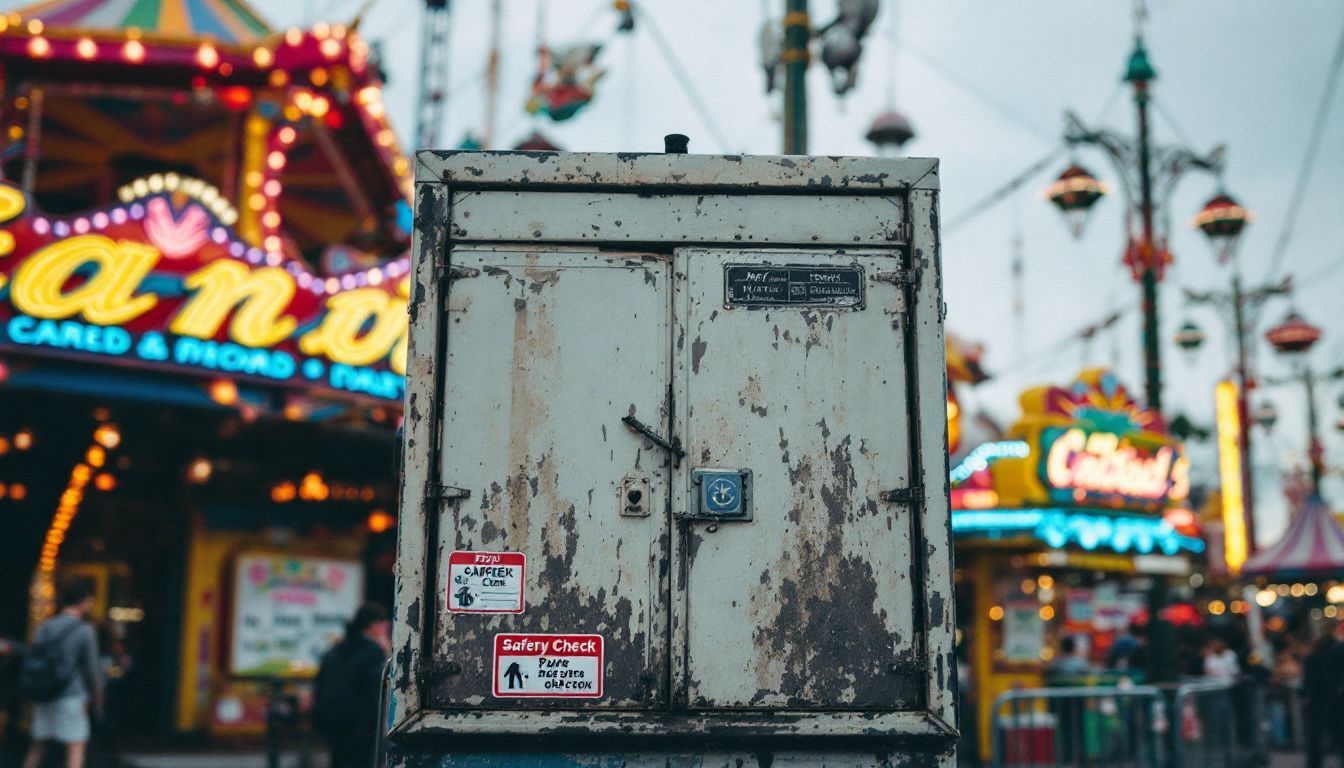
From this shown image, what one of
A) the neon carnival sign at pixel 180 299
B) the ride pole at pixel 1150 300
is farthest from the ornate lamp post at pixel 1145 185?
the neon carnival sign at pixel 180 299

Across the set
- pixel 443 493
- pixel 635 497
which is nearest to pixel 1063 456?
pixel 635 497

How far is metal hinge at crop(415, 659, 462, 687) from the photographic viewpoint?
13.9ft

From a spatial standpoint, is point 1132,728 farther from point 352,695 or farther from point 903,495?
point 903,495

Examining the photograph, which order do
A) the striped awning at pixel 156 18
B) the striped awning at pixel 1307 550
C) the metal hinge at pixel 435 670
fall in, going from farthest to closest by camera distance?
the striped awning at pixel 1307 550, the striped awning at pixel 156 18, the metal hinge at pixel 435 670

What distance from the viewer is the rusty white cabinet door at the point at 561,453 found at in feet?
14.1

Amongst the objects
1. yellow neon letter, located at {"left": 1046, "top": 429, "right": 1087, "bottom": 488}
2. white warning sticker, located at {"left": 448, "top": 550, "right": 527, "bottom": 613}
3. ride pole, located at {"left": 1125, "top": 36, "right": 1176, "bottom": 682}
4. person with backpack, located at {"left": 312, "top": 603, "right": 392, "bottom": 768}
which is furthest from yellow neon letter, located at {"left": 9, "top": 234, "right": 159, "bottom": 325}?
yellow neon letter, located at {"left": 1046, "top": 429, "right": 1087, "bottom": 488}

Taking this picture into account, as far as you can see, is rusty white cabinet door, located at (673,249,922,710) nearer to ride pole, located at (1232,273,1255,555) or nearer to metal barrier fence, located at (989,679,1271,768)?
metal barrier fence, located at (989,679,1271,768)

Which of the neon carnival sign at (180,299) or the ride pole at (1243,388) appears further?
the ride pole at (1243,388)

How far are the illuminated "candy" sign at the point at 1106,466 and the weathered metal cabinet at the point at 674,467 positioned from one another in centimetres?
1422

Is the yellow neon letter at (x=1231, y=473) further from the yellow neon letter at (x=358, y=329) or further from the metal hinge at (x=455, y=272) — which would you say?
the metal hinge at (x=455, y=272)

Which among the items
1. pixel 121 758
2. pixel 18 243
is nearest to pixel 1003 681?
pixel 121 758

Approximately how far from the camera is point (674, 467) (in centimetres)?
440

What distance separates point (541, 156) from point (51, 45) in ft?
41.2

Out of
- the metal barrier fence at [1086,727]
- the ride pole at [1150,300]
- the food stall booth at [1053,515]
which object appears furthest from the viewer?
the food stall booth at [1053,515]
